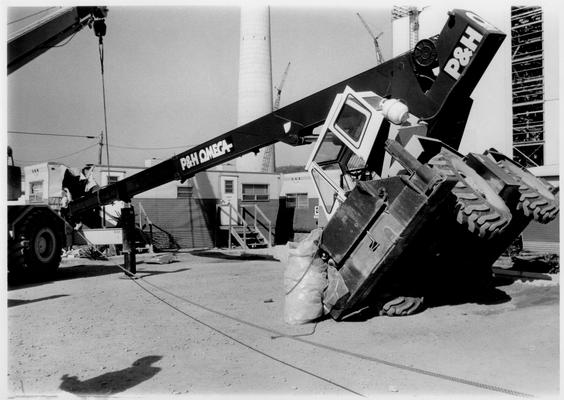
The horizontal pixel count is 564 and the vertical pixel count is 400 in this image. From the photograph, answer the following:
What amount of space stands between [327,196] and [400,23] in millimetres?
22550

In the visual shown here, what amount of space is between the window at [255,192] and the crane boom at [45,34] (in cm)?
1451

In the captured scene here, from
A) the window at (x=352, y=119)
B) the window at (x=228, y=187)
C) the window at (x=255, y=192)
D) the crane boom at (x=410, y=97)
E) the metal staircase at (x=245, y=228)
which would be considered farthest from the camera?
the window at (x=255, y=192)

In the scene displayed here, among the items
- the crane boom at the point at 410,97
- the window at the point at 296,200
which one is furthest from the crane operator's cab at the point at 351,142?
the window at the point at 296,200

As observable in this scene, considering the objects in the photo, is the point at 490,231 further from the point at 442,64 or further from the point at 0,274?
the point at 0,274

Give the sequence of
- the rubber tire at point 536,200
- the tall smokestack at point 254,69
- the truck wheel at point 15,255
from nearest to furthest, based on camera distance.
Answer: the rubber tire at point 536,200
the truck wheel at point 15,255
the tall smokestack at point 254,69

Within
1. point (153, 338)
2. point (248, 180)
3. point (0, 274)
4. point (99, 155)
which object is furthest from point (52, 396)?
point (99, 155)

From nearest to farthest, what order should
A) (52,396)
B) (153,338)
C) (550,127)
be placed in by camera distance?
(52,396) < (153,338) < (550,127)

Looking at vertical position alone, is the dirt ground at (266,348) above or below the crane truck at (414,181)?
below

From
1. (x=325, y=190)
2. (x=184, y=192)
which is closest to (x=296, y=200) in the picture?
(x=184, y=192)

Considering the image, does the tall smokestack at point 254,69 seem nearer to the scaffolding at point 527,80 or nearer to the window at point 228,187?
the window at point 228,187

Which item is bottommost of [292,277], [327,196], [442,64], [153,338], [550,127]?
[153,338]

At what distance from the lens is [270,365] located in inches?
202

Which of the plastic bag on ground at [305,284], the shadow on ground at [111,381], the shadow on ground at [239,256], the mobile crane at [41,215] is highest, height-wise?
the mobile crane at [41,215]

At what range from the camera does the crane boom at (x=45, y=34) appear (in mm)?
5156
